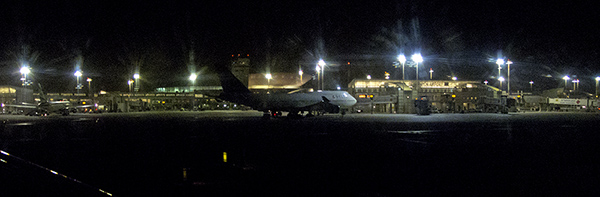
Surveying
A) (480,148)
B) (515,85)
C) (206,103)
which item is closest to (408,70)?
(515,85)

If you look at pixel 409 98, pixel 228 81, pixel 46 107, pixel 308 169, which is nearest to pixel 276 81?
pixel 409 98

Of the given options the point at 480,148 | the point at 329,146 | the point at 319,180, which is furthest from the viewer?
the point at 329,146

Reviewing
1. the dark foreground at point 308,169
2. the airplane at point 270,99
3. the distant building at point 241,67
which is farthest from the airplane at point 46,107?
the distant building at point 241,67

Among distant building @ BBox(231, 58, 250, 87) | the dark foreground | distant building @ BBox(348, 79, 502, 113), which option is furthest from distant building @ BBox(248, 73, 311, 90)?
the dark foreground

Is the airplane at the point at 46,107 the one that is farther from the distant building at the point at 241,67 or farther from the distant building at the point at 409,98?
the distant building at the point at 241,67

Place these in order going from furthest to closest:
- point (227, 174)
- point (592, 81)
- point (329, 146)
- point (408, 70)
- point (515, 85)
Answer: point (515, 85)
point (592, 81)
point (408, 70)
point (329, 146)
point (227, 174)

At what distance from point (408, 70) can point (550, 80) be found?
47.2 metres

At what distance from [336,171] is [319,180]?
90cm

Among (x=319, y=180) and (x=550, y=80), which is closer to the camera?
(x=319, y=180)

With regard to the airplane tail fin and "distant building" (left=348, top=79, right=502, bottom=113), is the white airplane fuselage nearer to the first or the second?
the airplane tail fin

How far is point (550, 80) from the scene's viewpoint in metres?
91.6

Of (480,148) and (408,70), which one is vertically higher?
(408,70)

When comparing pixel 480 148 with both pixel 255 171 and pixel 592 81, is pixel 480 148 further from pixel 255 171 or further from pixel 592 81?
pixel 592 81

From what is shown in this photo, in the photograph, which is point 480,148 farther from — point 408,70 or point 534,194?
point 408,70
